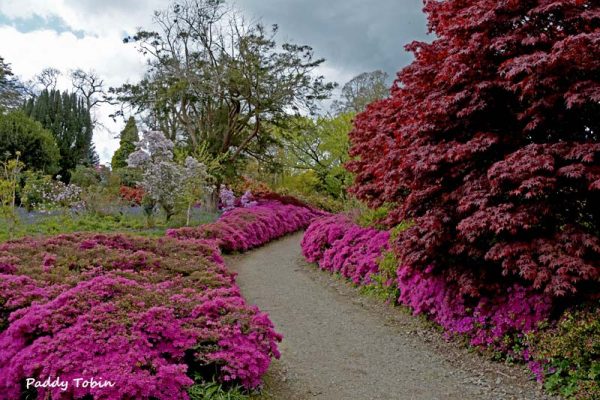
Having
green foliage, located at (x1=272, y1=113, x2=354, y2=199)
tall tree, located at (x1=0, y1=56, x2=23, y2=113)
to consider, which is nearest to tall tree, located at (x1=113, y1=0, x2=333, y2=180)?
green foliage, located at (x1=272, y1=113, x2=354, y2=199)

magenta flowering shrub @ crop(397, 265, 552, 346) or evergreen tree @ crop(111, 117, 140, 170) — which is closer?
magenta flowering shrub @ crop(397, 265, 552, 346)

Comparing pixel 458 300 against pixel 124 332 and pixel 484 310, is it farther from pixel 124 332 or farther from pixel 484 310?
pixel 124 332

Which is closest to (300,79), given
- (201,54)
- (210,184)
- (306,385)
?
(201,54)

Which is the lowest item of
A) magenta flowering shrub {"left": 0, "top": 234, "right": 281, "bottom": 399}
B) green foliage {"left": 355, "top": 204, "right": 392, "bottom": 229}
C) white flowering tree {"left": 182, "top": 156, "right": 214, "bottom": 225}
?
magenta flowering shrub {"left": 0, "top": 234, "right": 281, "bottom": 399}

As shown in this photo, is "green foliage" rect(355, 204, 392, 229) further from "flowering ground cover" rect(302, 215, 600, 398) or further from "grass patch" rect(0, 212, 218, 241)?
"grass patch" rect(0, 212, 218, 241)

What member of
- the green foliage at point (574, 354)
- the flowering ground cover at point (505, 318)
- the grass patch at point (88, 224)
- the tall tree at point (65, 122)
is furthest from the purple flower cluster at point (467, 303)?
the tall tree at point (65, 122)

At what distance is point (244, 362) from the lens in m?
3.68

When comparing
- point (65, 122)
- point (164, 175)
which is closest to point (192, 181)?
point (164, 175)

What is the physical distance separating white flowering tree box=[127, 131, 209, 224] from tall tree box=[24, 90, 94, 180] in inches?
554

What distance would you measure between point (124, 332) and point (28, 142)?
61.5 ft

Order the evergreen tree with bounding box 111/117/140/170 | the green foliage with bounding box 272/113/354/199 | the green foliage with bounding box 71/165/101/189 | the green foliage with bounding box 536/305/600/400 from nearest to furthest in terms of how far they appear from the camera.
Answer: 1. the green foliage with bounding box 536/305/600/400
2. the green foliage with bounding box 71/165/101/189
3. the green foliage with bounding box 272/113/354/199
4. the evergreen tree with bounding box 111/117/140/170

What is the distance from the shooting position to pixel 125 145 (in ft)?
87.3

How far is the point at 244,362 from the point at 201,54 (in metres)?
15.9

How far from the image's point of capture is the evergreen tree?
2477 centimetres
